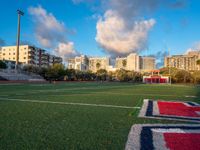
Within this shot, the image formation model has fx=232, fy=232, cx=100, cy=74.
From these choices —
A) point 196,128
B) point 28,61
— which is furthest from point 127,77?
point 196,128

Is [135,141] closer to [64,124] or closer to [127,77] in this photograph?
[64,124]

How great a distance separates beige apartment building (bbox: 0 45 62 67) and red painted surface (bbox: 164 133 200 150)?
97.3 m

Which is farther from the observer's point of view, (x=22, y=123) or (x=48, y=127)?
(x=22, y=123)

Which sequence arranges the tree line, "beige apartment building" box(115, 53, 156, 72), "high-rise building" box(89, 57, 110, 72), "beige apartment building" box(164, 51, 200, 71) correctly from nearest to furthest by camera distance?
1. the tree line
2. "beige apartment building" box(164, 51, 200, 71)
3. "beige apartment building" box(115, 53, 156, 72)
4. "high-rise building" box(89, 57, 110, 72)

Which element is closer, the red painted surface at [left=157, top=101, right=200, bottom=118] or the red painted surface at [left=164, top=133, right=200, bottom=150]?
the red painted surface at [left=164, top=133, right=200, bottom=150]

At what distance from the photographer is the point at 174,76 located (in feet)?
249

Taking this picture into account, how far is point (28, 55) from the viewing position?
314 ft

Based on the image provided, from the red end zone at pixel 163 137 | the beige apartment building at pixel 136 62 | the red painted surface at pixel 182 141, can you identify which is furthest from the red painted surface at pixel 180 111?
the beige apartment building at pixel 136 62

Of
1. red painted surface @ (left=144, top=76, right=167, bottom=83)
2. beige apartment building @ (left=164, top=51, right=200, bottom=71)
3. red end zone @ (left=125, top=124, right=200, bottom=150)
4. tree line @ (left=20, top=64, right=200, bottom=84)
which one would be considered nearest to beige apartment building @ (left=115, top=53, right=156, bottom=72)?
beige apartment building @ (left=164, top=51, right=200, bottom=71)

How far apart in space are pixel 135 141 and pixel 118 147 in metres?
0.36

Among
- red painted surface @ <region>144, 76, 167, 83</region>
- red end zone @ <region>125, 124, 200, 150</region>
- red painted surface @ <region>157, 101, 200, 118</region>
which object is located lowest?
red painted surface @ <region>157, 101, 200, 118</region>

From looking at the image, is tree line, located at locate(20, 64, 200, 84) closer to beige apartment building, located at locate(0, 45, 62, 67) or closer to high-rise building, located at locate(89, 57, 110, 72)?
beige apartment building, located at locate(0, 45, 62, 67)

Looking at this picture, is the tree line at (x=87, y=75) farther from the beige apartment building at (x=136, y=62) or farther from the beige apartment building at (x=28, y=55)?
the beige apartment building at (x=136, y=62)

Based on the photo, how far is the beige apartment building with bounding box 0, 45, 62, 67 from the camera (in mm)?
96125
